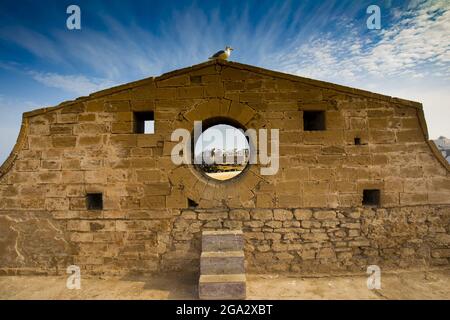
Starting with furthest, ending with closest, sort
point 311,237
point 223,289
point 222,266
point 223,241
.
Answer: point 311,237
point 223,241
point 222,266
point 223,289

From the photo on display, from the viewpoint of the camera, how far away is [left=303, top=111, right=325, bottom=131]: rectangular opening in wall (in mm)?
4990

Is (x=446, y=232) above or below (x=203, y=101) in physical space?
below

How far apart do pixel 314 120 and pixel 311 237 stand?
92.1 inches

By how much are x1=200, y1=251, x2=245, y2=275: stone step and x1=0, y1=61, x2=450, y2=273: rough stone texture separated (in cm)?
61

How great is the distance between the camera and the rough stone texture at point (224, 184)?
15.6ft

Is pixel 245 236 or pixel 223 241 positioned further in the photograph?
pixel 245 236

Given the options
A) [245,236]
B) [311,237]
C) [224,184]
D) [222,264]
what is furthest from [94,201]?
[311,237]

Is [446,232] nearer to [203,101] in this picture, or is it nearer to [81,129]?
[203,101]

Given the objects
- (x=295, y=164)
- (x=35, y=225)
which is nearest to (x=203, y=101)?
(x=295, y=164)

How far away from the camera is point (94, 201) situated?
505 cm

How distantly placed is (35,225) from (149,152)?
257 cm

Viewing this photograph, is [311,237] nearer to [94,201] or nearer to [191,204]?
[191,204]

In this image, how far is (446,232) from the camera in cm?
491

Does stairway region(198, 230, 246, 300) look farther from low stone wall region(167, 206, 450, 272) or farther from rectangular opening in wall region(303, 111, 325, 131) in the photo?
rectangular opening in wall region(303, 111, 325, 131)
